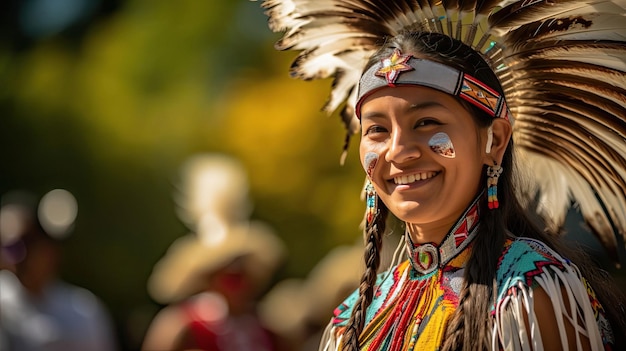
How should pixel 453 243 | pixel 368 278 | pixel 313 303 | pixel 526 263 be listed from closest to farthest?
pixel 526 263 < pixel 453 243 < pixel 368 278 < pixel 313 303

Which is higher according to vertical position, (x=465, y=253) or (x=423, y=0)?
(x=423, y=0)

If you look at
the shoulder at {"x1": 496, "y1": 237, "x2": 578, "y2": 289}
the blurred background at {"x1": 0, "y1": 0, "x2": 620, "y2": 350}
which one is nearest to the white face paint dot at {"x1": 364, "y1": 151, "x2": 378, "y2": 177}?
the shoulder at {"x1": 496, "y1": 237, "x2": 578, "y2": 289}

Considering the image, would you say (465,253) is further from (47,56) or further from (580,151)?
(47,56)

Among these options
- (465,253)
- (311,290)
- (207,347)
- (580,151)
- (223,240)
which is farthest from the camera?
(311,290)

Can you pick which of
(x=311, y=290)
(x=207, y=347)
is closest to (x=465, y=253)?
(x=207, y=347)

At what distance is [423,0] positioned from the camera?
288 centimetres

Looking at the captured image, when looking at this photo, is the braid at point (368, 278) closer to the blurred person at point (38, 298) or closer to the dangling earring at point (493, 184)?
the dangling earring at point (493, 184)

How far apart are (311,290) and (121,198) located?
2215mm

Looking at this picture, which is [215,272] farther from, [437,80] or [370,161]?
[437,80]

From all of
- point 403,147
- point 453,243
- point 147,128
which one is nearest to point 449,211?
point 453,243

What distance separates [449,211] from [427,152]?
178 millimetres

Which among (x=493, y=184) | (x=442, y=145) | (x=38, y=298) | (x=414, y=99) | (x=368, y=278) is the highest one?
(x=414, y=99)

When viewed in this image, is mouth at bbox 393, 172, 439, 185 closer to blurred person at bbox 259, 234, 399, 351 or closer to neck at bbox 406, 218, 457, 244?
neck at bbox 406, 218, 457, 244

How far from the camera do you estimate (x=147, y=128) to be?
819 cm
